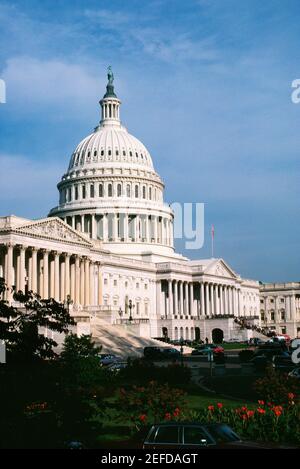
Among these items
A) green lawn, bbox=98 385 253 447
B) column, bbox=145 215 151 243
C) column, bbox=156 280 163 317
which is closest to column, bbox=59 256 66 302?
column, bbox=156 280 163 317

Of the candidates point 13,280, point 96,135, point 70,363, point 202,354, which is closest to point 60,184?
point 96,135

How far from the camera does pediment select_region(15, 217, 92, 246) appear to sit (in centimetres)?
10644

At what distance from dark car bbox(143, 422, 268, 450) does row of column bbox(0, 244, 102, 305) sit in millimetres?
78696

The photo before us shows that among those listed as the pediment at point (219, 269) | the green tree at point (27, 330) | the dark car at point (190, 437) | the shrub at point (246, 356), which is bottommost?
the dark car at point (190, 437)

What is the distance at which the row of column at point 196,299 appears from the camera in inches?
5979

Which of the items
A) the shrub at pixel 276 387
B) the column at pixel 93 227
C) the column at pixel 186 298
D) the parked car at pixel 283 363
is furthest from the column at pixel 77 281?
the shrub at pixel 276 387

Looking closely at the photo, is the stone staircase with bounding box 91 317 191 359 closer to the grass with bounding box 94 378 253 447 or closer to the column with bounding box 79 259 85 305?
the column with bounding box 79 259 85 305

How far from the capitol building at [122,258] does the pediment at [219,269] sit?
25 cm

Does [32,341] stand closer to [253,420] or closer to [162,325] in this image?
[253,420]

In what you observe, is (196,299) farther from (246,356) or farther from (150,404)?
(150,404)

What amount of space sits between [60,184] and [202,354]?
87670 mm

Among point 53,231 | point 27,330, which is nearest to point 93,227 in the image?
point 53,231

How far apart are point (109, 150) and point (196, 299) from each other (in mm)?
39447

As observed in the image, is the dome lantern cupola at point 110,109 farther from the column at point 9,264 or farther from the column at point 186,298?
the column at point 9,264
